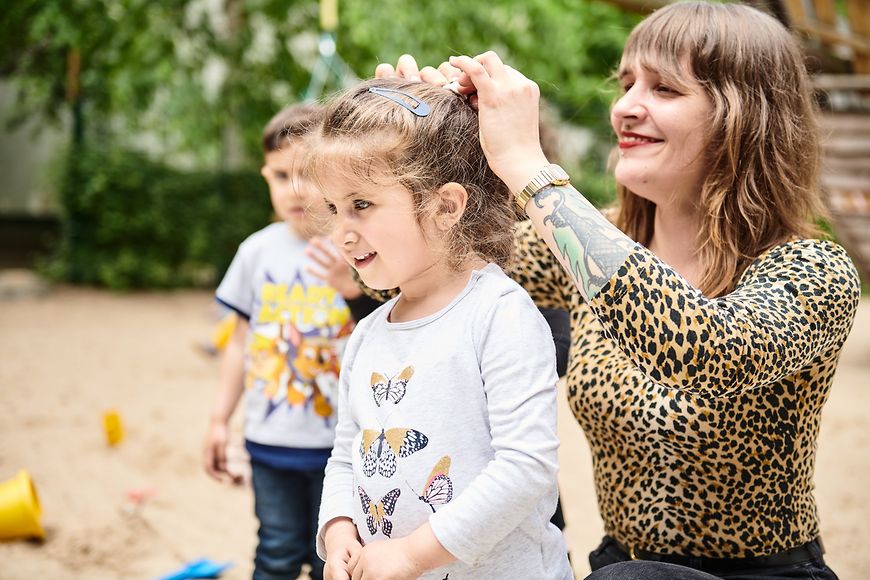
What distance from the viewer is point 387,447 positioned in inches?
58.6

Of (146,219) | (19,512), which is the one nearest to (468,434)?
(19,512)

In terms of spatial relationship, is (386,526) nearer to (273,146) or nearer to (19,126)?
(273,146)

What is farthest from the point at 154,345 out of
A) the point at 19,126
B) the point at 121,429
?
the point at 19,126

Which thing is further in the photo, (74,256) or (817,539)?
(74,256)

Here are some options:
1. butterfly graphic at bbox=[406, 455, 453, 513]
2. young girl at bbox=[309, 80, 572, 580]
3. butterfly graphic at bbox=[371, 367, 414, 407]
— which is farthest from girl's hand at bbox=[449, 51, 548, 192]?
butterfly graphic at bbox=[406, 455, 453, 513]

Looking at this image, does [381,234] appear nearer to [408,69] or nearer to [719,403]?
[408,69]

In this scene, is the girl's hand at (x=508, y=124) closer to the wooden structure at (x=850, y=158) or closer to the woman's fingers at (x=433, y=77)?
the woman's fingers at (x=433, y=77)

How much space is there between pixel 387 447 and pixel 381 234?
1.20 feet

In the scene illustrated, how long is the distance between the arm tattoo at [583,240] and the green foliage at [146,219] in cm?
1011

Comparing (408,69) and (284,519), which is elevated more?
(408,69)

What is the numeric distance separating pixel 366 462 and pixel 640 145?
0.87m

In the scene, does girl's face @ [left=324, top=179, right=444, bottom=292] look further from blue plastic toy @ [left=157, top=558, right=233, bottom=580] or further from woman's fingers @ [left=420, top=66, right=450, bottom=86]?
blue plastic toy @ [left=157, top=558, right=233, bottom=580]

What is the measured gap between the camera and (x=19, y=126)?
1444 cm

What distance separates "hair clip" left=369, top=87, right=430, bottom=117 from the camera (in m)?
1.49
